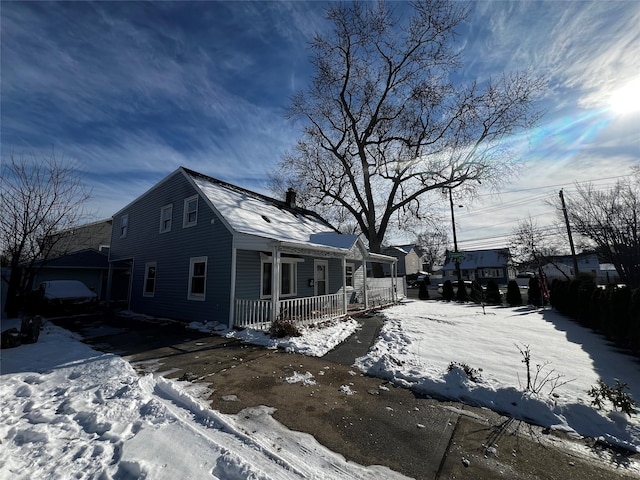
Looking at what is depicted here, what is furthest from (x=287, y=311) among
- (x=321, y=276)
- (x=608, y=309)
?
(x=608, y=309)

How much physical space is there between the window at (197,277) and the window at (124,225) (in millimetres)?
6976

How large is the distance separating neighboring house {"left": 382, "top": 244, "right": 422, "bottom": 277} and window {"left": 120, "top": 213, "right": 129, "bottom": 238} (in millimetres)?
36606

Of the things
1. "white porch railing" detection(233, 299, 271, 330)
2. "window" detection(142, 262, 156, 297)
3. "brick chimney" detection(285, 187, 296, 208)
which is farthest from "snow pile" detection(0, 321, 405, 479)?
"brick chimney" detection(285, 187, 296, 208)

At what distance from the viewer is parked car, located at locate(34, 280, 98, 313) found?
462 inches

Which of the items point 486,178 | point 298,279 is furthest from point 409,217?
point 298,279

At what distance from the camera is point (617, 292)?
8031 millimetres

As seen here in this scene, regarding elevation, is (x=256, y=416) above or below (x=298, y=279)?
below

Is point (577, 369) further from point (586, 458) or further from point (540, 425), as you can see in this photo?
point (586, 458)

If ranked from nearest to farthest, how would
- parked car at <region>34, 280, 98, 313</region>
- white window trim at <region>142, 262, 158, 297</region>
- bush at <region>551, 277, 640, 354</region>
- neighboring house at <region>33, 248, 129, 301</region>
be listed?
bush at <region>551, 277, 640, 354</region> < parked car at <region>34, 280, 98, 313</region> < white window trim at <region>142, 262, 158, 297</region> < neighboring house at <region>33, 248, 129, 301</region>

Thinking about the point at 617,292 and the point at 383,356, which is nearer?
the point at 383,356

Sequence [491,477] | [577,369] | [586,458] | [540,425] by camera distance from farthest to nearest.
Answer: [577,369] → [540,425] → [586,458] → [491,477]

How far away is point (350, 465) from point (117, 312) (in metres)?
14.1

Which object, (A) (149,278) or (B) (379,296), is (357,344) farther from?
(A) (149,278)

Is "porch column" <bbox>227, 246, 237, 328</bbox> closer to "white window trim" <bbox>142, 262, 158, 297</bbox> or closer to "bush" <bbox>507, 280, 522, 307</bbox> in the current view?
"white window trim" <bbox>142, 262, 158, 297</bbox>
